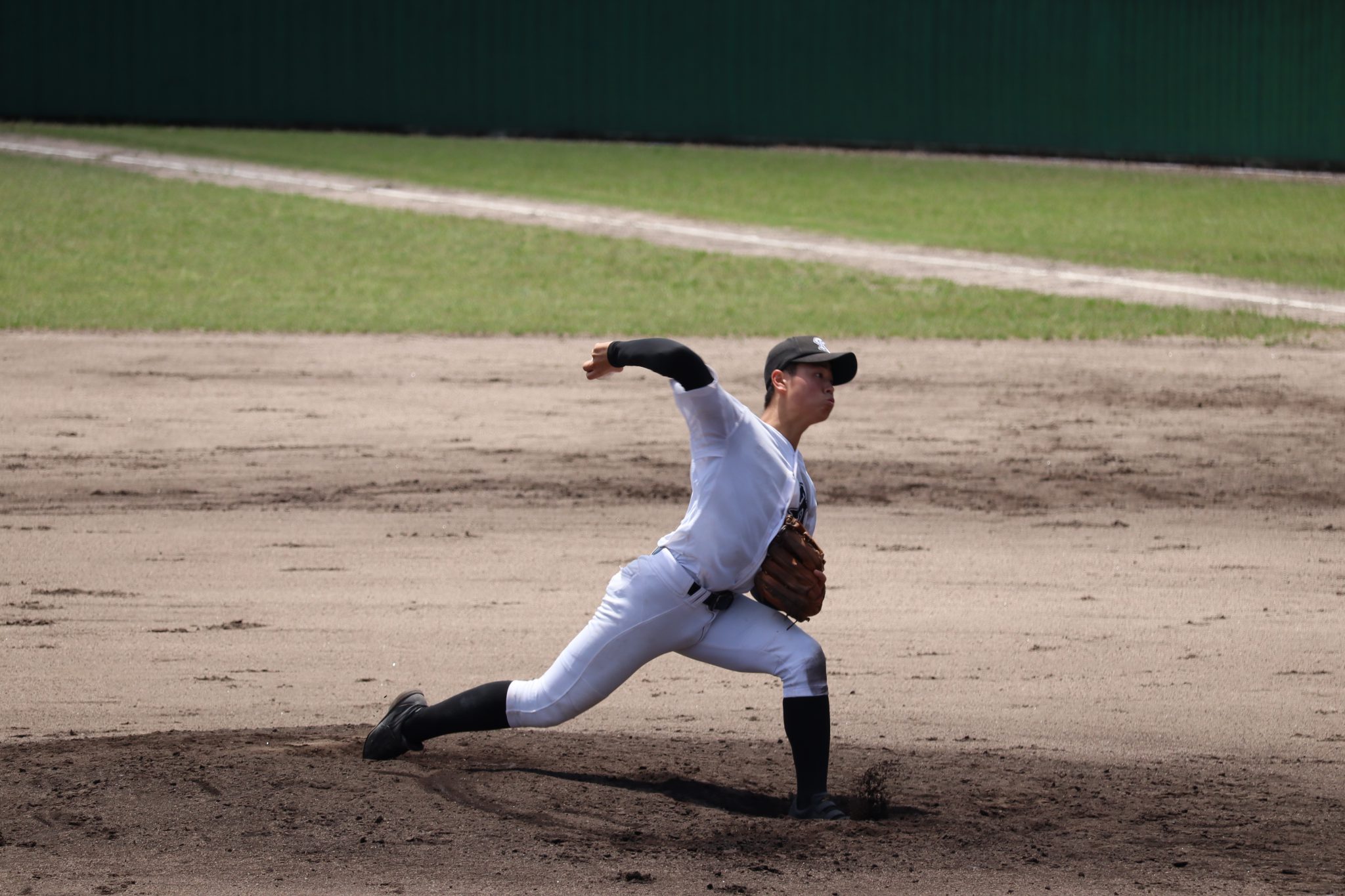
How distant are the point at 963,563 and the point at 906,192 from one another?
1487 cm

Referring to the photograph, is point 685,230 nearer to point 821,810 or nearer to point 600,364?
point 600,364

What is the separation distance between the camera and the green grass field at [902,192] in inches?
722

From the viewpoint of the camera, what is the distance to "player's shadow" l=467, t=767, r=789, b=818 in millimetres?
4676

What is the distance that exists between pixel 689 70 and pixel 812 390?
23447mm

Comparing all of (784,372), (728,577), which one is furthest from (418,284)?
(728,577)

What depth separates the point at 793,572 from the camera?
14.3 ft

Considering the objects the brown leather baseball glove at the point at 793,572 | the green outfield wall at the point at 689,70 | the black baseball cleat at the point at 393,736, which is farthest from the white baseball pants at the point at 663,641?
the green outfield wall at the point at 689,70

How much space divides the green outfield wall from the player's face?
76.0 ft

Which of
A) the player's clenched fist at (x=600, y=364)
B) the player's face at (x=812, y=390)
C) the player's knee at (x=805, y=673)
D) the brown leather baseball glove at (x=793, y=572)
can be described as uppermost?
the player's clenched fist at (x=600, y=364)

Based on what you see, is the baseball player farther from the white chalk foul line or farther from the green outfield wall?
the green outfield wall

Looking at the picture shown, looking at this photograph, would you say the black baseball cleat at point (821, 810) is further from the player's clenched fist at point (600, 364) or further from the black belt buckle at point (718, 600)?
the player's clenched fist at point (600, 364)

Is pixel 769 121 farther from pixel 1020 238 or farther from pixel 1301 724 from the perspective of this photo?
pixel 1301 724

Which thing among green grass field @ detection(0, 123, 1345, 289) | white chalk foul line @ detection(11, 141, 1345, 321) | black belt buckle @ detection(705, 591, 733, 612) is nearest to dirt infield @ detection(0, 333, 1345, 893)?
black belt buckle @ detection(705, 591, 733, 612)

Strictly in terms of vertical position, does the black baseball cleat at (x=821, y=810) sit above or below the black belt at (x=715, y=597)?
below
